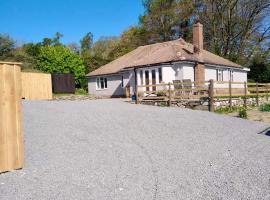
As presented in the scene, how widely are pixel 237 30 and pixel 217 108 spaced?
2691cm

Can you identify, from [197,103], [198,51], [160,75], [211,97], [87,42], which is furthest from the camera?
[87,42]

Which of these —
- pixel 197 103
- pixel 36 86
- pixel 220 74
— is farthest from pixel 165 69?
pixel 36 86

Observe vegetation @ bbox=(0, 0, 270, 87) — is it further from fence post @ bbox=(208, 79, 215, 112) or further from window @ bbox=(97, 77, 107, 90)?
fence post @ bbox=(208, 79, 215, 112)

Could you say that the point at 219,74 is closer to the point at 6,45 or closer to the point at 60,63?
the point at 60,63

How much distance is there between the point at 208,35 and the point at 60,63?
20.2 meters

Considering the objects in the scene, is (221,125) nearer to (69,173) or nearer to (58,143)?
(58,143)

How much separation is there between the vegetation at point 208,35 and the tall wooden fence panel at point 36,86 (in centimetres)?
1343

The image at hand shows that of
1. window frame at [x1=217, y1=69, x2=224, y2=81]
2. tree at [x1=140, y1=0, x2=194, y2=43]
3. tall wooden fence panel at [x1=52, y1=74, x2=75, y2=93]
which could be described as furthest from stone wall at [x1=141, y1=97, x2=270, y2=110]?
tree at [x1=140, y1=0, x2=194, y2=43]

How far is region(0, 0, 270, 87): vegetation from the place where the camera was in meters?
40.7

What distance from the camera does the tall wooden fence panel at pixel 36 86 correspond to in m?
25.4

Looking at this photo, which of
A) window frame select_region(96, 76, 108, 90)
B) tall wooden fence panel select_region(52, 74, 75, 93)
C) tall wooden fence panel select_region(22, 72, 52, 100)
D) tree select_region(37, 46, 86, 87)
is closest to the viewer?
tall wooden fence panel select_region(22, 72, 52, 100)

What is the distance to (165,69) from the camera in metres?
25.8

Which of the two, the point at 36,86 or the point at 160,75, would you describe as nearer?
the point at 160,75

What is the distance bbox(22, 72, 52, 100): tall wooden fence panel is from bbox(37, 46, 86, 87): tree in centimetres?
Answer: 1573
